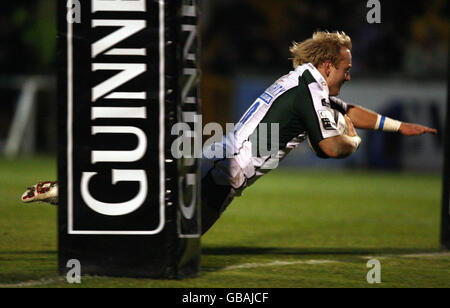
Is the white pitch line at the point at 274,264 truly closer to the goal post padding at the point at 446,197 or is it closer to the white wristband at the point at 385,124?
the white wristband at the point at 385,124

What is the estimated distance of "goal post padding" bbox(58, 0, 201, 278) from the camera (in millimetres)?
5477

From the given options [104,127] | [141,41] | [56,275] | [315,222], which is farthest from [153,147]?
[315,222]

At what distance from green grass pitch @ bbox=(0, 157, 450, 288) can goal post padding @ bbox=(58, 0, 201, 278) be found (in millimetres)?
231

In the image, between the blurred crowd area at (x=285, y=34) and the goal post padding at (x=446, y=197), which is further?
the blurred crowd area at (x=285, y=34)

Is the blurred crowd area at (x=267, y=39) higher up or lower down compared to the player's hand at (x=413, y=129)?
higher up

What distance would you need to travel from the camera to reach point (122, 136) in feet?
18.1

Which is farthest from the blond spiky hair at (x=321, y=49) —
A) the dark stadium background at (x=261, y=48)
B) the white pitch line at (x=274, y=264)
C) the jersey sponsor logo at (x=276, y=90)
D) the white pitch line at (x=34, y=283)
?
the dark stadium background at (x=261, y=48)

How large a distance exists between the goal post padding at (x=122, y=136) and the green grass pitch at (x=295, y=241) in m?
0.23

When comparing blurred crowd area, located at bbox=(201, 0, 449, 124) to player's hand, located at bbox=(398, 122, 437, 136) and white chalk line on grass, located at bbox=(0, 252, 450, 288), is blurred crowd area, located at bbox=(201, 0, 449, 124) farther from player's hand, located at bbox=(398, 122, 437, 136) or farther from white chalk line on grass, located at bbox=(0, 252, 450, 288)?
player's hand, located at bbox=(398, 122, 437, 136)

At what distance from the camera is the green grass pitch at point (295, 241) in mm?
5789

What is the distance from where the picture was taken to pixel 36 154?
24062 mm

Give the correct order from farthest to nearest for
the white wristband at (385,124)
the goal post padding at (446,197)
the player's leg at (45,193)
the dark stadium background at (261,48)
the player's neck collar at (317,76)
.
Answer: the dark stadium background at (261,48)
the goal post padding at (446,197)
the white wristband at (385,124)
the player's neck collar at (317,76)
the player's leg at (45,193)

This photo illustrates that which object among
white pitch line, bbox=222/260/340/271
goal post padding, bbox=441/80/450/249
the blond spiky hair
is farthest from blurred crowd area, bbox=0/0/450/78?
white pitch line, bbox=222/260/340/271

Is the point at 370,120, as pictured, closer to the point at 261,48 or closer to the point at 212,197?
the point at 212,197
